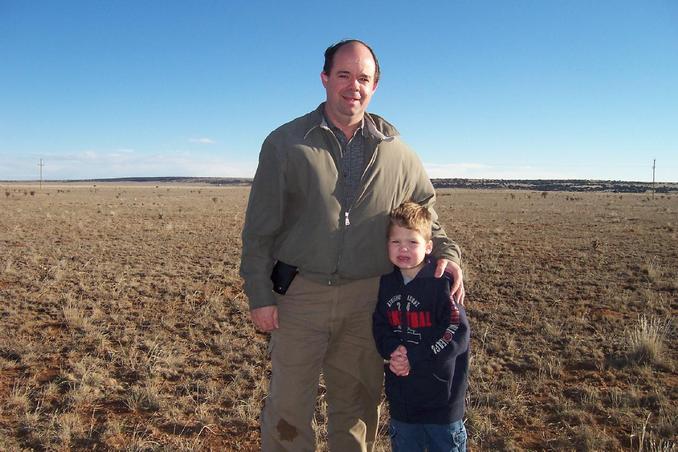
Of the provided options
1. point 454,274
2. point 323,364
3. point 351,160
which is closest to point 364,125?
point 351,160

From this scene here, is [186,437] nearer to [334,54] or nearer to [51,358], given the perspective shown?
[51,358]

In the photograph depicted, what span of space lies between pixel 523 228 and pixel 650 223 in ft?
22.2

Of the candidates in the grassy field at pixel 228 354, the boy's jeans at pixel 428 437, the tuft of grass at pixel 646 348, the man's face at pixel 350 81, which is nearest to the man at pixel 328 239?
the man's face at pixel 350 81

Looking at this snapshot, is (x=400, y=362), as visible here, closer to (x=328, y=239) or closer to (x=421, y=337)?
(x=421, y=337)

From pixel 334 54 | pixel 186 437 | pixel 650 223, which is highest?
pixel 334 54

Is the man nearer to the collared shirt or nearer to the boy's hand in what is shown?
the collared shirt

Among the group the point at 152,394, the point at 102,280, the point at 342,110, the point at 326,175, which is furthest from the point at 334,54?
the point at 102,280

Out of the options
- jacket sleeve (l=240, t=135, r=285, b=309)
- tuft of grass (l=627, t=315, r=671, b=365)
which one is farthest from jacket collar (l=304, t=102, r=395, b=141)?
tuft of grass (l=627, t=315, r=671, b=365)

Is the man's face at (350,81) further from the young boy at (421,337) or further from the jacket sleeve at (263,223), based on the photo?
the young boy at (421,337)

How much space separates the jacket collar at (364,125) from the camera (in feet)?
7.95

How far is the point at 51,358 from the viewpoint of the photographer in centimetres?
504

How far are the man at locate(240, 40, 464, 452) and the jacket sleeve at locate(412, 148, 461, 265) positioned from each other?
1 cm

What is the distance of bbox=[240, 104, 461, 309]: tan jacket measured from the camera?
7.79ft

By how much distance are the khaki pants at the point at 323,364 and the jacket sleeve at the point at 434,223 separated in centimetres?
43
